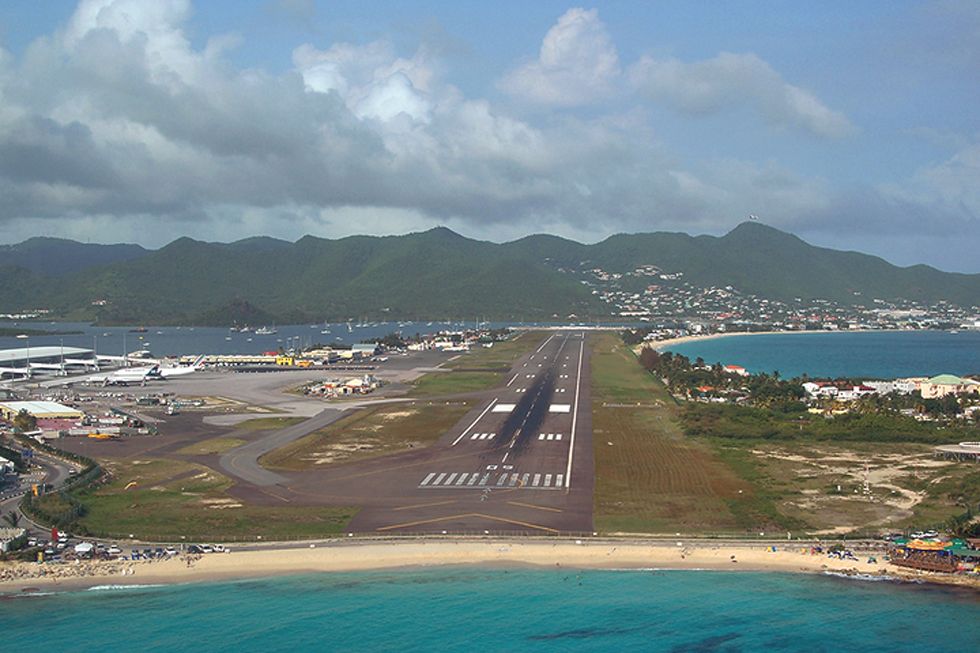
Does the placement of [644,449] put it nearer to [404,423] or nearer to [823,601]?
[404,423]

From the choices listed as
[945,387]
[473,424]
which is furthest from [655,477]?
[945,387]

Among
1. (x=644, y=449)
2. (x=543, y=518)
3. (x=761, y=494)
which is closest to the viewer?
(x=543, y=518)

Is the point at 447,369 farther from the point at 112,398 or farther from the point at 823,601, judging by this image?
the point at 823,601

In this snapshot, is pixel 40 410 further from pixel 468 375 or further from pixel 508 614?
pixel 508 614

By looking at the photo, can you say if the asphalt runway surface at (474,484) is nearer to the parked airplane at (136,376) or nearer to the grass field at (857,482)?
the grass field at (857,482)

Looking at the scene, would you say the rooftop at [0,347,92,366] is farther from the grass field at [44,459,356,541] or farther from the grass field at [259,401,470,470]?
the grass field at [44,459,356,541]

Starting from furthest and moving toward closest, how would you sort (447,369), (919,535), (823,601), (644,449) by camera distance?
(447,369) → (644,449) → (919,535) → (823,601)

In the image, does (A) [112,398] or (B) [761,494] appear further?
(A) [112,398]

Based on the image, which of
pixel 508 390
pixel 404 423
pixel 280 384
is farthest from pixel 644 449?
pixel 280 384
